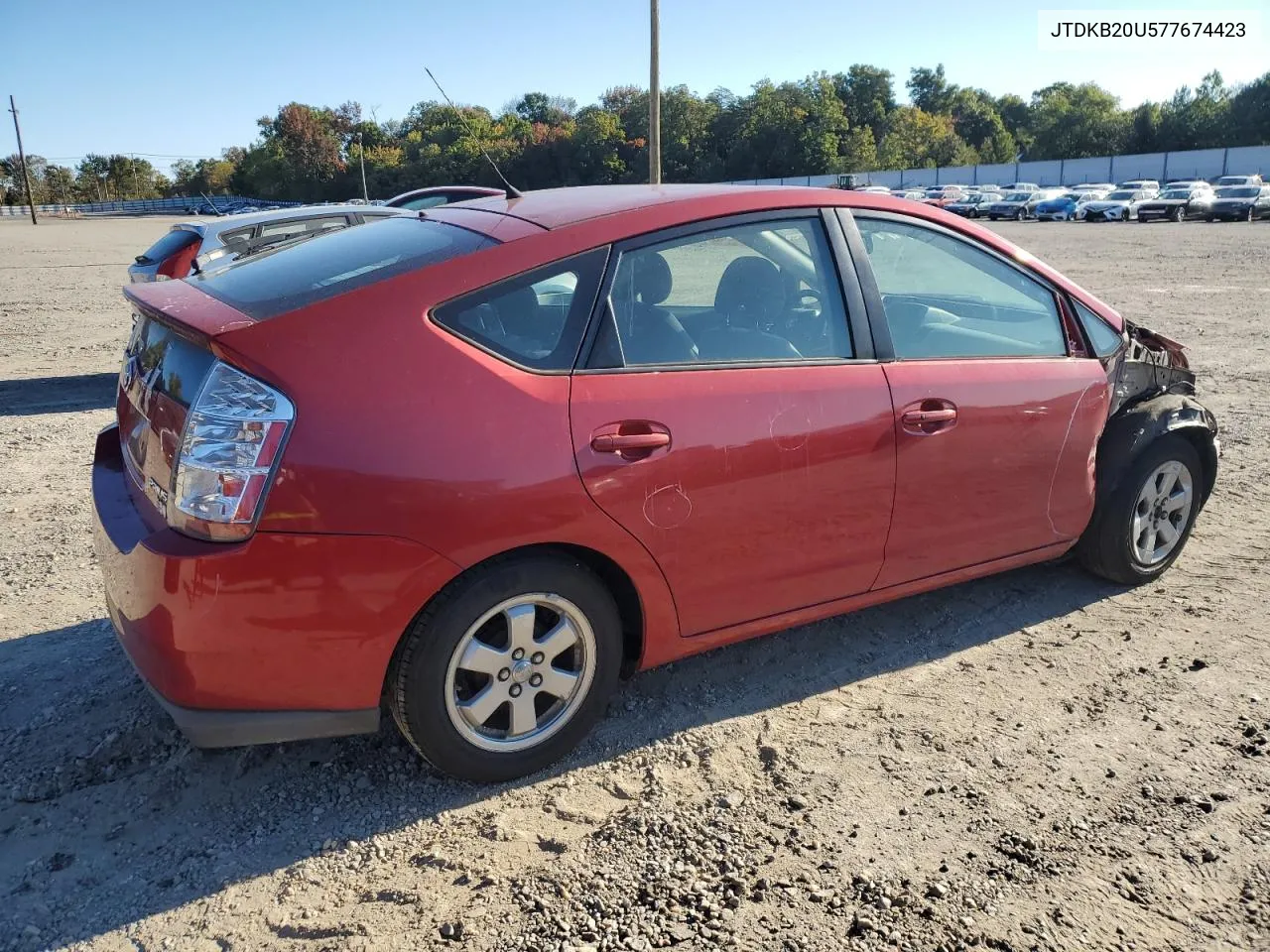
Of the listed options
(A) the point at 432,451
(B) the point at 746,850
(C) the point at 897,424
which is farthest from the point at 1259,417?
(A) the point at 432,451

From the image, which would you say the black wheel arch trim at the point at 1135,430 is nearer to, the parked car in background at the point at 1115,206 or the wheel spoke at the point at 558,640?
the wheel spoke at the point at 558,640

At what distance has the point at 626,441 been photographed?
2.65m

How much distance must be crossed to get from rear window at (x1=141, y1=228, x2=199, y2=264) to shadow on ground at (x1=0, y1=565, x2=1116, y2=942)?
20.8 feet

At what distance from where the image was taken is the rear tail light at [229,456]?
7.45 ft

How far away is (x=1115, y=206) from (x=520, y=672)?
44.1 m

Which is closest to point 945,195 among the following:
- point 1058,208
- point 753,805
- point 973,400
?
point 1058,208

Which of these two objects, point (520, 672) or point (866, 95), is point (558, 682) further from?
point (866, 95)

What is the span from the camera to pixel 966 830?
2.58m

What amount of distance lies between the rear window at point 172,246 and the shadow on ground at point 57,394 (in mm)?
1223

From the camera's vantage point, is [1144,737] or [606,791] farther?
[1144,737]

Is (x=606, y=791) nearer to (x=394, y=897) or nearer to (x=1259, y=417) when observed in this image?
(x=394, y=897)

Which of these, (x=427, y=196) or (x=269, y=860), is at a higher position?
(x=427, y=196)

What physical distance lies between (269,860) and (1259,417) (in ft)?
24.4

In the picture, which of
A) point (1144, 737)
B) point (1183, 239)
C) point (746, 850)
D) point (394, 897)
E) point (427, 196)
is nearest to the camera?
point (394, 897)
